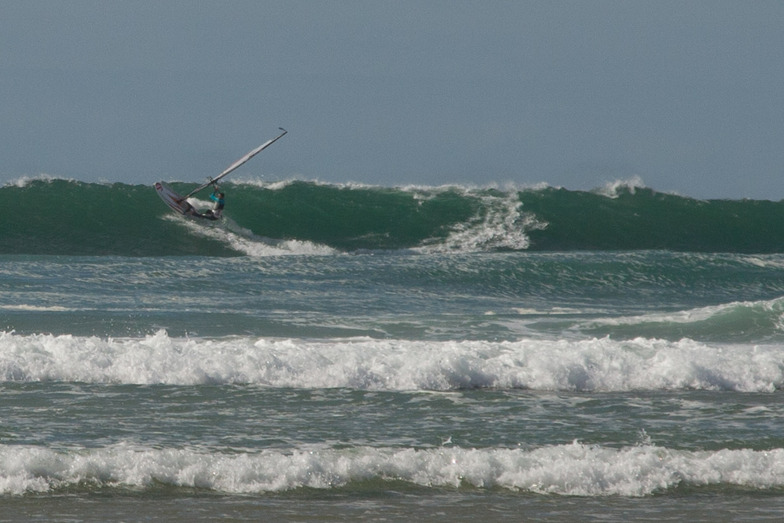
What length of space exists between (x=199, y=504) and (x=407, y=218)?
23256 mm

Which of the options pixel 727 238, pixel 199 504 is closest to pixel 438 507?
pixel 199 504

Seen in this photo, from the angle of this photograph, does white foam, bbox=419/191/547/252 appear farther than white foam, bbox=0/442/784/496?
Yes

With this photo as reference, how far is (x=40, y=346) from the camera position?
1018 cm

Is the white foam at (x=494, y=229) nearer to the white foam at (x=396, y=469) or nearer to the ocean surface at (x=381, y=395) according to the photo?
the ocean surface at (x=381, y=395)

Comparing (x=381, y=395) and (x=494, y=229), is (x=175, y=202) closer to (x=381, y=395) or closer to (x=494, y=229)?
(x=494, y=229)

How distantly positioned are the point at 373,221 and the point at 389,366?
19.3 meters

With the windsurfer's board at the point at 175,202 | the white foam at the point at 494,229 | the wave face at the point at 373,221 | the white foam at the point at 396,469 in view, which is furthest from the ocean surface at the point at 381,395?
the white foam at the point at 494,229

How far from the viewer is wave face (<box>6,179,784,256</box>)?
26.5m

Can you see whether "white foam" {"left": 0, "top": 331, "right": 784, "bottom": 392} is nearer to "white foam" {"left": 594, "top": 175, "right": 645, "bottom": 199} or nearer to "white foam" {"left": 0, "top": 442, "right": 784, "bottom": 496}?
"white foam" {"left": 0, "top": 442, "right": 784, "bottom": 496}

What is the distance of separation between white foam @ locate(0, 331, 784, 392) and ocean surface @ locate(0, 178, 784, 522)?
0.08 feet

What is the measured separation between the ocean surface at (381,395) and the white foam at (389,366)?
3cm

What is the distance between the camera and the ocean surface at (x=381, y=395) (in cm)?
630

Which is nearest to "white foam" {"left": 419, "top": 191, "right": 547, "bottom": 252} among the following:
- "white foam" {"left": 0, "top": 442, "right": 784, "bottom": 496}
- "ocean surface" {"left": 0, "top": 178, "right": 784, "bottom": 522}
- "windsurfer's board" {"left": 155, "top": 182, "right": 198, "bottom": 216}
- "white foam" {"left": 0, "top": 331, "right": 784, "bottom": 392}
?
"windsurfer's board" {"left": 155, "top": 182, "right": 198, "bottom": 216}

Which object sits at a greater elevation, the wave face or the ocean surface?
the wave face
